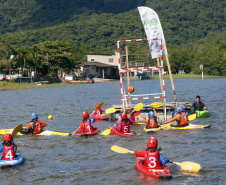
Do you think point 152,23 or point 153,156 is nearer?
point 153,156

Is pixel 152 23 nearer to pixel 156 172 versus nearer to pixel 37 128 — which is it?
pixel 37 128

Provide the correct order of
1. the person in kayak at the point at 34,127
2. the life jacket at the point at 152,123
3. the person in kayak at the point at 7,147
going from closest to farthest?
1. the person in kayak at the point at 7,147
2. the life jacket at the point at 152,123
3. the person in kayak at the point at 34,127

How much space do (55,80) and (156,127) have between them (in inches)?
2694

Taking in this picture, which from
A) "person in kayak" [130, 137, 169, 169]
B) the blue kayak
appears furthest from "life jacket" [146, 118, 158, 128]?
the blue kayak

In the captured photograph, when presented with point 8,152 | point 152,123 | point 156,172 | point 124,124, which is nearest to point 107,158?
point 156,172

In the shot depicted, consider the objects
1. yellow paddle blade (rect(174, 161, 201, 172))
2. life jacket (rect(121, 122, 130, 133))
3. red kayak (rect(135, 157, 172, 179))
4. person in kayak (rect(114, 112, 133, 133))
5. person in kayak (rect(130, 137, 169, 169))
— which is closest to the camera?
red kayak (rect(135, 157, 172, 179))

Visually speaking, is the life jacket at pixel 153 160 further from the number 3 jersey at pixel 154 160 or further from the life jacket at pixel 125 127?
the life jacket at pixel 125 127

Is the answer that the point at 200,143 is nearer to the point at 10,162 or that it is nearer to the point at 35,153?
the point at 35,153

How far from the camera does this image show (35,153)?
14.9 meters

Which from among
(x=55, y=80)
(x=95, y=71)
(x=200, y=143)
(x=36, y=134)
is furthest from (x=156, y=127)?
(x=95, y=71)

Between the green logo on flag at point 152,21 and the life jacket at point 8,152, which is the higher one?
the green logo on flag at point 152,21

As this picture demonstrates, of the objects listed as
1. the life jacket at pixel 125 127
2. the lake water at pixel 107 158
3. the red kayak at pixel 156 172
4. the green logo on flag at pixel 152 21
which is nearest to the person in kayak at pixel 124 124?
the life jacket at pixel 125 127

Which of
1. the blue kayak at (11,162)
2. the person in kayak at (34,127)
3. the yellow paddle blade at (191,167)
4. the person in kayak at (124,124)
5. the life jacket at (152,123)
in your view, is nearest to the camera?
the yellow paddle blade at (191,167)

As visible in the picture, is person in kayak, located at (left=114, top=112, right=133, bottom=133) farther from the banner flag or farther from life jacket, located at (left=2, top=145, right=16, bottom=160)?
life jacket, located at (left=2, top=145, right=16, bottom=160)
